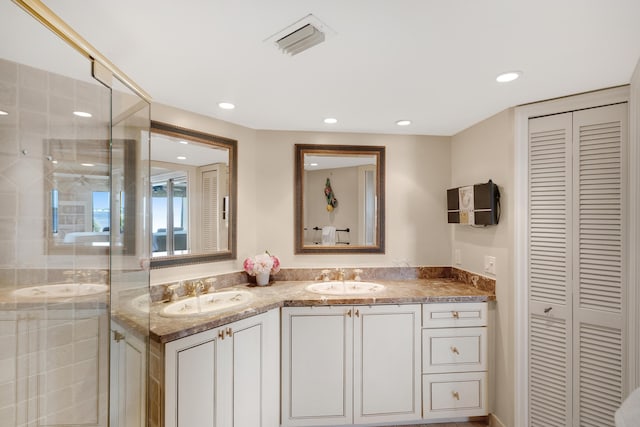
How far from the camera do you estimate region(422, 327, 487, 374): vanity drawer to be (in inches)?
86.1

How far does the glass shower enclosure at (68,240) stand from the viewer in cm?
134

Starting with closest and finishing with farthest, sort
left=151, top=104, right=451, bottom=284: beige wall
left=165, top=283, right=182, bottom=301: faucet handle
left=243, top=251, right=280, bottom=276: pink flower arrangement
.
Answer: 1. left=165, top=283, right=182, bottom=301: faucet handle
2. left=243, top=251, right=280, bottom=276: pink flower arrangement
3. left=151, top=104, right=451, bottom=284: beige wall

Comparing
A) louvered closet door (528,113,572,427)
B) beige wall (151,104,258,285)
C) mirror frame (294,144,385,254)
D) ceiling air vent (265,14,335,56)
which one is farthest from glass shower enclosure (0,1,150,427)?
louvered closet door (528,113,572,427)

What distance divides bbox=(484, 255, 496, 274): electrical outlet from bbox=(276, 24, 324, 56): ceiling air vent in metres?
1.90

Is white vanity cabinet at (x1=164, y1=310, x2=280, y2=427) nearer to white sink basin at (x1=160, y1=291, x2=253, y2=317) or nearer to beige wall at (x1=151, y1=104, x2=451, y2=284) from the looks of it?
white sink basin at (x1=160, y1=291, x2=253, y2=317)

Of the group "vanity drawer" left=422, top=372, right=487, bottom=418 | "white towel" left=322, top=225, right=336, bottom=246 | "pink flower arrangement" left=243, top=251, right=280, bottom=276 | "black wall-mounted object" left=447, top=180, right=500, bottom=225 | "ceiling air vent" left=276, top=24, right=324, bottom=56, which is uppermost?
"ceiling air vent" left=276, top=24, right=324, bottom=56

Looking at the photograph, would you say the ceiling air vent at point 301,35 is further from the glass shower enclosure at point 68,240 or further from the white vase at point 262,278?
the white vase at point 262,278

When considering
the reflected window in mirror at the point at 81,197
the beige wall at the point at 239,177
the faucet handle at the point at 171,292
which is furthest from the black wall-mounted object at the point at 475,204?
the reflected window in mirror at the point at 81,197

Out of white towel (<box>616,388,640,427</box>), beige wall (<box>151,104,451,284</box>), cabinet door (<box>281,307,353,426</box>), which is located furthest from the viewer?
beige wall (<box>151,104,451,284</box>)

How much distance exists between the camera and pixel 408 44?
1.32m

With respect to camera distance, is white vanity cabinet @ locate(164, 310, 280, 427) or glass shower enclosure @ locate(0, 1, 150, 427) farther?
white vanity cabinet @ locate(164, 310, 280, 427)

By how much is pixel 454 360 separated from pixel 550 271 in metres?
0.88

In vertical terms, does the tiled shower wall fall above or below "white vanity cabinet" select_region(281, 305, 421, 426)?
above

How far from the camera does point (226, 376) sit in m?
1.77
